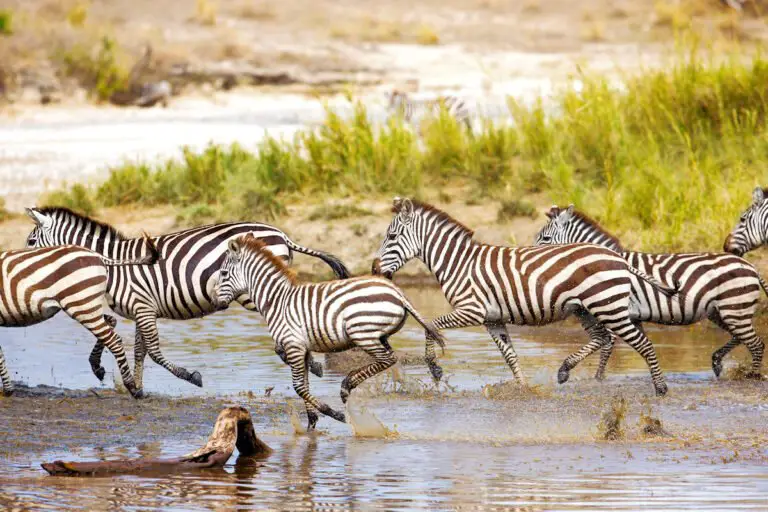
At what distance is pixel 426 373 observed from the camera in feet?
35.2

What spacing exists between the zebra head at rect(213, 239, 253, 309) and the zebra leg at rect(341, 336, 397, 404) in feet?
3.16

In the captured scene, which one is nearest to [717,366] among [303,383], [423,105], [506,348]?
[506,348]

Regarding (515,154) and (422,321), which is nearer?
(422,321)

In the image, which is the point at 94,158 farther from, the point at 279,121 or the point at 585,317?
the point at 585,317

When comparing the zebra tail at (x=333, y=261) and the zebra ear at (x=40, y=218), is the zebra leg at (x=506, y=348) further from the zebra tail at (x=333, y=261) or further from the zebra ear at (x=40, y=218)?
the zebra ear at (x=40, y=218)

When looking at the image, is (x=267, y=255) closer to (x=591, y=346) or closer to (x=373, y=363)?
(x=373, y=363)

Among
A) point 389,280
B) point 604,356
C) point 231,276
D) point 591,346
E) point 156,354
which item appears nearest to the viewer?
point 389,280

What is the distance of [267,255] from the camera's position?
30.4ft

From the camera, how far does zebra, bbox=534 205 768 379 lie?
33.2 ft

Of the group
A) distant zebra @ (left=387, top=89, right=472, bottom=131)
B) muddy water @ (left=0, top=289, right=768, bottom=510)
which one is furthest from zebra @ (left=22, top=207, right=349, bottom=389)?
distant zebra @ (left=387, top=89, right=472, bottom=131)

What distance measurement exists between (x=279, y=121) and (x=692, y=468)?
15234 mm

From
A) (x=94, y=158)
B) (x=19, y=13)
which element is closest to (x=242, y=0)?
→ (x=19, y=13)

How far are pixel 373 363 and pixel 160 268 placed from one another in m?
1.99

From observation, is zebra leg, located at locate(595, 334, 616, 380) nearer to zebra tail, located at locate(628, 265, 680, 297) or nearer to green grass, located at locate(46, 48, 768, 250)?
zebra tail, located at locate(628, 265, 680, 297)
